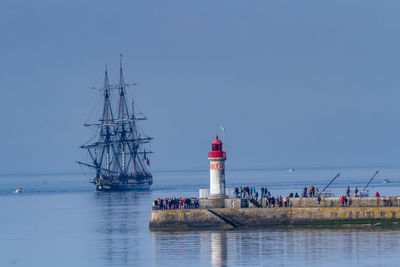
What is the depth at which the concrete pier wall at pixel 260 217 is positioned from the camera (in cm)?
6259

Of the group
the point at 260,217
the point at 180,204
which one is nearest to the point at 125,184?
the point at 180,204

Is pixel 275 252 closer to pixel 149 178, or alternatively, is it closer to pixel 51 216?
pixel 51 216

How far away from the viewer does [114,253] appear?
58.0 metres

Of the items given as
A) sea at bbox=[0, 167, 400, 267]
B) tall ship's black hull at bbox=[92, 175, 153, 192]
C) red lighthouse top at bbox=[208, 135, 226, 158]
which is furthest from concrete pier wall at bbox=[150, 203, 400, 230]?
tall ship's black hull at bbox=[92, 175, 153, 192]

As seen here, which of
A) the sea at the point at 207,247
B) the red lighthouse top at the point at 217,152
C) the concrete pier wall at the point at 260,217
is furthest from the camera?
the red lighthouse top at the point at 217,152

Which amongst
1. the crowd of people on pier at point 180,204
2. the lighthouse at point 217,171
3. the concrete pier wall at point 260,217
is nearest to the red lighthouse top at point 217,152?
the lighthouse at point 217,171

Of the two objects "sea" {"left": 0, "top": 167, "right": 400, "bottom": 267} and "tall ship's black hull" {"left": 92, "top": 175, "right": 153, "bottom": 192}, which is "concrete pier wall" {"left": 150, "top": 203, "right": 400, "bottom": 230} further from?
"tall ship's black hull" {"left": 92, "top": 175, "right": 153, "bottom": 192}

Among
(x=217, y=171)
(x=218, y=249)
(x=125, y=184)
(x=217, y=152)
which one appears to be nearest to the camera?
(x=218, y=249)

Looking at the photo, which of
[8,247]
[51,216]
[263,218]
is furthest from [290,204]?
[51,216]

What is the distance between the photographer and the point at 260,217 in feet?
212

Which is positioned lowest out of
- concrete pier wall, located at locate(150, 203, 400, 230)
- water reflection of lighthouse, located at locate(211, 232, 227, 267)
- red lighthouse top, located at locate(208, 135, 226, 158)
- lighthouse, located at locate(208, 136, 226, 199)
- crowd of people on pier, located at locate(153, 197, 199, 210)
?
water reflection of lighthouse, located at locate(211, 232, 227, 267)

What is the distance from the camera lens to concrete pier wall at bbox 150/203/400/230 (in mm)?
62594

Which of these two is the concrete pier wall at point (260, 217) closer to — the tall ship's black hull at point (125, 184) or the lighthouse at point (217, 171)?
the lighthouse at point (217, 171)

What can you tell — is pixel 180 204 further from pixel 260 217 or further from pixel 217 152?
pixel 260 217
